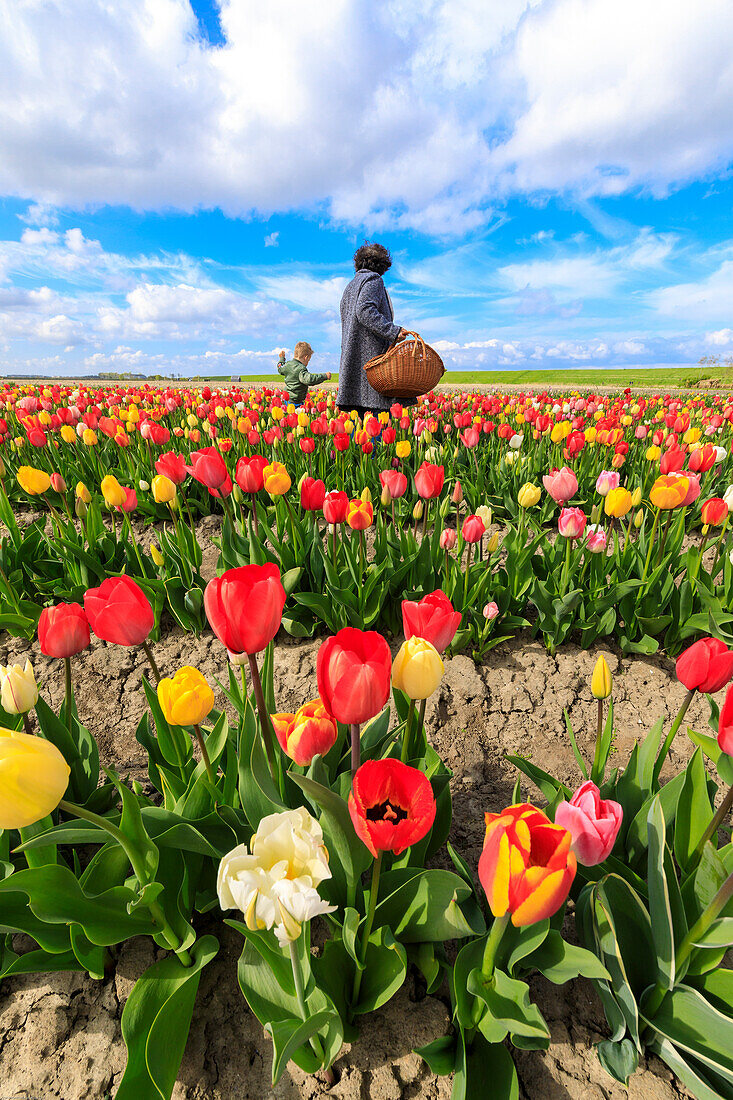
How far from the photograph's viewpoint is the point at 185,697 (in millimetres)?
1338

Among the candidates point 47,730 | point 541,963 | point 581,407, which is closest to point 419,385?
point 581,407

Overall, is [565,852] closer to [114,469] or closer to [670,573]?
[670,573]

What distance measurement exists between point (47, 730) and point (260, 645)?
1.16 metres

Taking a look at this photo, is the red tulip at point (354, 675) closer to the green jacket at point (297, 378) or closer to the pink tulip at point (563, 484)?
the pink tulip at point (563, 484)

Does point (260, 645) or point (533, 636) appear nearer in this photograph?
point (260, 645)

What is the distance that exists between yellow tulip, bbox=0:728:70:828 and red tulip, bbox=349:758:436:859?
0.55 m

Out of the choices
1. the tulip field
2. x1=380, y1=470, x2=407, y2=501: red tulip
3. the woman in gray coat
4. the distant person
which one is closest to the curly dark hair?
the woman in gray coat

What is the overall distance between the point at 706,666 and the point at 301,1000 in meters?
1.29

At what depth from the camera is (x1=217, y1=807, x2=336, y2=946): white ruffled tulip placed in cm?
83

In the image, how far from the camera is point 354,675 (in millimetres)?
1037

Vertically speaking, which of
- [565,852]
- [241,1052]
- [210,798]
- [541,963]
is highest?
[565,852]

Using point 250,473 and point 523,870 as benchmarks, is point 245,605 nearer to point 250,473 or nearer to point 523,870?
point 523,870

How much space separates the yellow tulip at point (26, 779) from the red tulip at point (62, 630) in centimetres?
77

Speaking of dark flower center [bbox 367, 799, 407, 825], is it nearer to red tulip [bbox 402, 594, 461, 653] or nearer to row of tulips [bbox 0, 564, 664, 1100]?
row of tulips [bbox 0, 564, 664, 1100]
